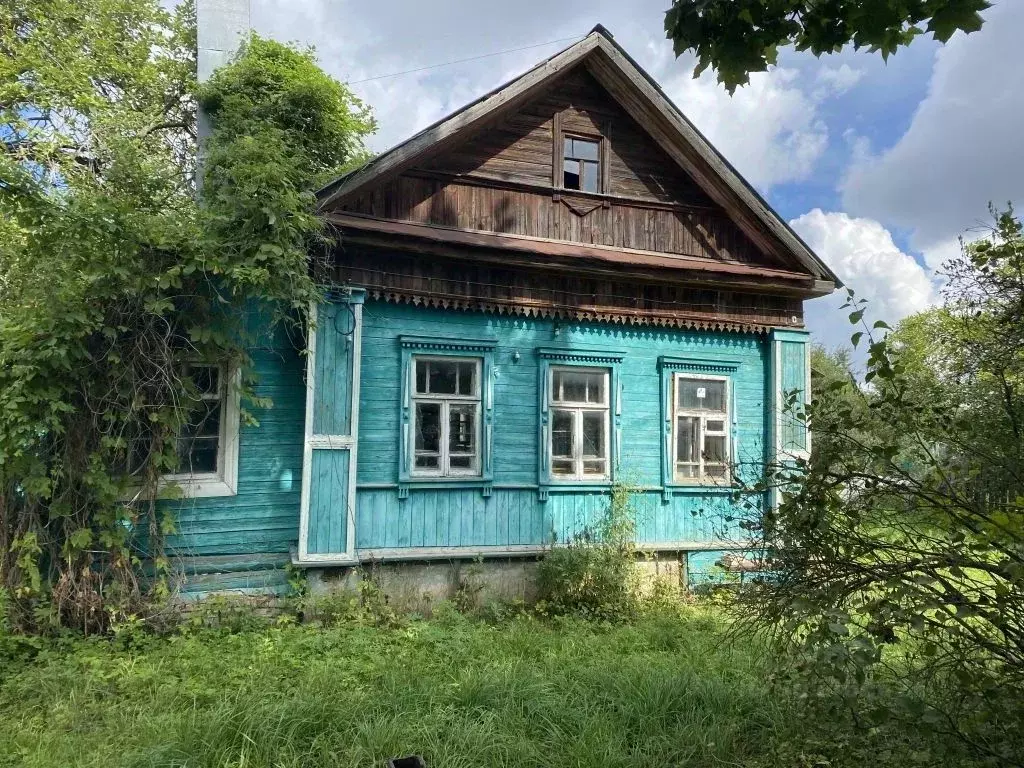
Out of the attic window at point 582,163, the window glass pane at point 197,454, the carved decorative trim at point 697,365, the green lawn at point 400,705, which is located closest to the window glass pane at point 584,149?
the attic window at point 582,163

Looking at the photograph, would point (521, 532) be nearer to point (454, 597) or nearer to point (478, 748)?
point (454, 597)

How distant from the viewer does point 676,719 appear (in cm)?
426

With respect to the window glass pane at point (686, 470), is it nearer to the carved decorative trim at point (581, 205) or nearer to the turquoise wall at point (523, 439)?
the turquoise wall at point (523, 439)

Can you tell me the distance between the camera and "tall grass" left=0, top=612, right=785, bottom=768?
3.69 m

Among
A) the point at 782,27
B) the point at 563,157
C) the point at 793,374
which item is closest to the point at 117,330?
the point at 563,157

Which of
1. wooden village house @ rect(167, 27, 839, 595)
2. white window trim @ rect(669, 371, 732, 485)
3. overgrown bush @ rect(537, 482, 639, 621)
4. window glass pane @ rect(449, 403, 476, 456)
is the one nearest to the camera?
wooden village house @ rect(167, 27, 839, 595)

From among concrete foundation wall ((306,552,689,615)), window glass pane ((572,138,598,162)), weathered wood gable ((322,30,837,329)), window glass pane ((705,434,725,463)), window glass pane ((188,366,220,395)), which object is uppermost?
window glass pane ((572,138,598,162))

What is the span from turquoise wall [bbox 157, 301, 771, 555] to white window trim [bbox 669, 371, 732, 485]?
0.46 ft

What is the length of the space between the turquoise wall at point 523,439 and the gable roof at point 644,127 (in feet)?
4.67

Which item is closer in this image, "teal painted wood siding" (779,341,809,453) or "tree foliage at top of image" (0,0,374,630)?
"tree foliage at top of image" (0,0,374,630)

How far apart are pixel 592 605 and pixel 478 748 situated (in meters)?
3.71

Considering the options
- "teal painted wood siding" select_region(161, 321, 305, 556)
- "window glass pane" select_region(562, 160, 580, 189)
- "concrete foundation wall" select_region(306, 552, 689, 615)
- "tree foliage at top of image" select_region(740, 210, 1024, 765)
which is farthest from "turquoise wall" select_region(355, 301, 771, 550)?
"tree foliage at top of image" select_region(740, 210, 1024, 765)

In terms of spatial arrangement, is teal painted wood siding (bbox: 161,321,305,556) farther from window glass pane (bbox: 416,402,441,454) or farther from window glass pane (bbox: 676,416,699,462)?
window glass pane (bbox: 676,416,699,462)

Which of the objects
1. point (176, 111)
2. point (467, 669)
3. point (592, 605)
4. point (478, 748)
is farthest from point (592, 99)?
point (176, 111)
